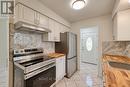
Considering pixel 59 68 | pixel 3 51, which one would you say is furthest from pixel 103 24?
pixel 3 51

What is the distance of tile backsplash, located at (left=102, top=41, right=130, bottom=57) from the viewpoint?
9.52 feet

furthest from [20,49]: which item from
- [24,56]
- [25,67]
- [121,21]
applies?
[121,21]

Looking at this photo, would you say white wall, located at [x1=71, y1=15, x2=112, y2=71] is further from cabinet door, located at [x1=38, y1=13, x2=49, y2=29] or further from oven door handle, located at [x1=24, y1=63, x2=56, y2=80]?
oven door handle, located at [x1=24, y1=63, x2=56, y2=80]

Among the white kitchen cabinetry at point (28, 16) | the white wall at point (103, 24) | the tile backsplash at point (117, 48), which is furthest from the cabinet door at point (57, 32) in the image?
the tile backsplash at point (117, 48)

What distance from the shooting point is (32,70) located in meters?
1.90

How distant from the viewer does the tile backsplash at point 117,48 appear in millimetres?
2900

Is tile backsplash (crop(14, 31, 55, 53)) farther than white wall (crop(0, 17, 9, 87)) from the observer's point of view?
Yes

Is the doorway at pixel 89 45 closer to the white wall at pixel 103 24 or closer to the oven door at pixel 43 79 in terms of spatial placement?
the white wall at pixel 103 24

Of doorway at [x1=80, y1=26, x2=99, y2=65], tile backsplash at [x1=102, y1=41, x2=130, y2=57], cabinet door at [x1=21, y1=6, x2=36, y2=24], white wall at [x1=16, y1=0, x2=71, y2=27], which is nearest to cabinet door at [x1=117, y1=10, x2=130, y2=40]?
tile backsplash at [x1=102, y1=41, x2=130, y2=57]

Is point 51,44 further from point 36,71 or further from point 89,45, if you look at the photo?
point 89,45

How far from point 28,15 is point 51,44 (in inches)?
64.6

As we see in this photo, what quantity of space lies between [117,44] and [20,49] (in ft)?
8.97

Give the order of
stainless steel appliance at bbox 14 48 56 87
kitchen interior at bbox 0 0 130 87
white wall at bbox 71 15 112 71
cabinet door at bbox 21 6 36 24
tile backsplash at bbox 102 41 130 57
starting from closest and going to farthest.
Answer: kitchen interior at bbox 0 0 130 87 < stainless steel appliance at bbox 14 48 56 87 < cabinet door at bbox 21 6 36 24 < tile backsplash at bbox 102 41 130 57 < white wall at bbox 71 15 112 71

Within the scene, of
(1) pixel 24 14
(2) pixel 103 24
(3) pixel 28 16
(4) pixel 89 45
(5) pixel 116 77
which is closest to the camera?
(5) pixel 116 77
